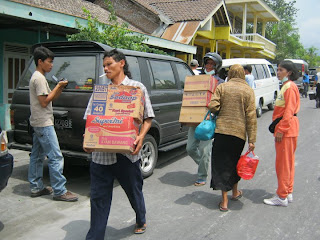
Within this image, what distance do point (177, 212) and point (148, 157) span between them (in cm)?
151

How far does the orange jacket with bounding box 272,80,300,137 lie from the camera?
13.5 feet

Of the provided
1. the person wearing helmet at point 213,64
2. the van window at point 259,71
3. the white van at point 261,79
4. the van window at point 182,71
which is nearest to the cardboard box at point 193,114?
the person wearing helmet at point 213,64

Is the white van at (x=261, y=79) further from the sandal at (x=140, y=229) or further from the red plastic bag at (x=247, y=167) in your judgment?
the sandal at (x=140, y=229)

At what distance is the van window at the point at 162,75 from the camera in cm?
567

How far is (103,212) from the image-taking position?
3.10 metres

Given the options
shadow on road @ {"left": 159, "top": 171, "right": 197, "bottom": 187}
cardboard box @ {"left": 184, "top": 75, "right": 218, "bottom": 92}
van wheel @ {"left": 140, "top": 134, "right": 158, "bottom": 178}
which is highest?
cardboard box @ {"left": 184, "top": 75, "right": 218, "bottom": 92}

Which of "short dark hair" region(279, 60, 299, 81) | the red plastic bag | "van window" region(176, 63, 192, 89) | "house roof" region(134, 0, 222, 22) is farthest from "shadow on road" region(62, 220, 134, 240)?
"house roof" region(134, 0, 222, 22)

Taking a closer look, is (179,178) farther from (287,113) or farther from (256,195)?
(287,113)

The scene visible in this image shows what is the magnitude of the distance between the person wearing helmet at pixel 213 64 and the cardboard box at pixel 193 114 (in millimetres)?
605

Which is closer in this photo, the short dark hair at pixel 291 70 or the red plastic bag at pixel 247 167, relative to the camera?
the red plastic bag at pixel 247 167

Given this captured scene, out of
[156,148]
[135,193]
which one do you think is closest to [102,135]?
[135,193]

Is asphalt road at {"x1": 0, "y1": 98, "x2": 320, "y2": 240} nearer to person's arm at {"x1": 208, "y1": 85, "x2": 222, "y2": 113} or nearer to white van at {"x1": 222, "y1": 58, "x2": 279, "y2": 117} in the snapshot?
person's arm at {"x1": 208, "y1": 85, "x2": 222, "y2": 113}

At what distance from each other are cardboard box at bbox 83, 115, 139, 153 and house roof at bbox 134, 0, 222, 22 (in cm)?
1444

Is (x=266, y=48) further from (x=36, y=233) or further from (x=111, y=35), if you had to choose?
(x=36, y=233)
